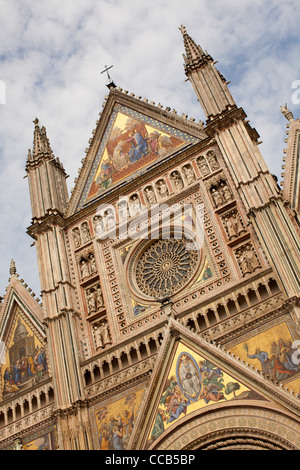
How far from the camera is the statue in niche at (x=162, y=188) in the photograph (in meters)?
17.3

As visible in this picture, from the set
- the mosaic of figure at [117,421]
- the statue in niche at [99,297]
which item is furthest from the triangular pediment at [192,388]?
the statue in niche at [99,297]

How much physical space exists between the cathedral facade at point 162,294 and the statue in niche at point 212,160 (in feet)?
0.14

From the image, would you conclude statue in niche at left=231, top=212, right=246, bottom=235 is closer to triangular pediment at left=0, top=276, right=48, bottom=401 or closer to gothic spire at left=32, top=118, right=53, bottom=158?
triangular pediment at left=0, top=276, right=48, bottom=401

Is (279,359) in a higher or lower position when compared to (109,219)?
lower

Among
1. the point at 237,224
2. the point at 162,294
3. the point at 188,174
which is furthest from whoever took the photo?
the point at 188,174

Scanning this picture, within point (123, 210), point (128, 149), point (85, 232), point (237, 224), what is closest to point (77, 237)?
point (85, 232)

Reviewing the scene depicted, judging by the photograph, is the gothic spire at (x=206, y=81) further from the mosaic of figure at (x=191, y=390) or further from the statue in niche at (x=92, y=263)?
the mosaic of figure at (x=191, y=390)

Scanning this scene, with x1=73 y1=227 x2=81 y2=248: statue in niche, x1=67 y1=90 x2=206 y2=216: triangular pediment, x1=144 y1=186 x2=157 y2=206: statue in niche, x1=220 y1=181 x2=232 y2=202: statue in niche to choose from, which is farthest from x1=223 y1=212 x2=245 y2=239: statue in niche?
x1=73 y1=227 x2=81 y2=248: statue in niche

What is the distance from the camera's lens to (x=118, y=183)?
18578mm

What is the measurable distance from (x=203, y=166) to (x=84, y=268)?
15.3ft

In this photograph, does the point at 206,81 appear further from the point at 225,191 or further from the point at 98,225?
the point at 98,225

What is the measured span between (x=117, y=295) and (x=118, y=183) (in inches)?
158

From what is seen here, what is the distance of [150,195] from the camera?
1753 centimetres

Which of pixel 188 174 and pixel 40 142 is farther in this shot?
pixel 40 142
